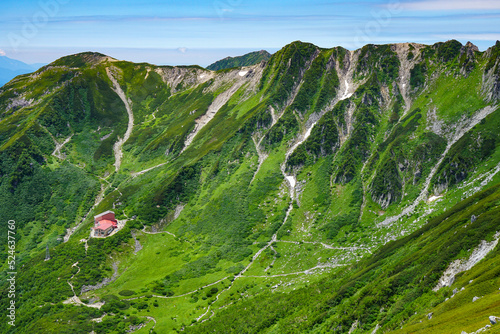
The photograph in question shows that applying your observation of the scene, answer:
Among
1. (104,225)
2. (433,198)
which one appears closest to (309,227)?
(433,198)

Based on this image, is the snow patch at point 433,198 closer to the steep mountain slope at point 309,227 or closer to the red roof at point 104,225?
the steep mountain slope at point 309,227

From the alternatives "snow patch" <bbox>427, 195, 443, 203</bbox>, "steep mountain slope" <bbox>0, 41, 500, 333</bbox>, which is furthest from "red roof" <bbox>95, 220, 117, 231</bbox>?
"snow patch" <bbox>427, 195, 443, 203</bbox>

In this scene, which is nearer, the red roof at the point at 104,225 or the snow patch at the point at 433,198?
the snow patch at the point at 433,198

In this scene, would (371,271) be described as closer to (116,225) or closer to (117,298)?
(117,298)

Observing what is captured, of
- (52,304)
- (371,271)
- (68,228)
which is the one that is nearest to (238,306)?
(371,271)

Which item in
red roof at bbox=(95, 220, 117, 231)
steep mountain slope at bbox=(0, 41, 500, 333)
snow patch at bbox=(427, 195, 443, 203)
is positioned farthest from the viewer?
red roof at bbox=(95, 220, 117, 231)

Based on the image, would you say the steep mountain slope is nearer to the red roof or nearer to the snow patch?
the snow patch

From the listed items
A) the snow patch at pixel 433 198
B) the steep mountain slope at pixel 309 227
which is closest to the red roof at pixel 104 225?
the steep mountain slope at pixel 309 227

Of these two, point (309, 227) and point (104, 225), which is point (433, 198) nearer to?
point (309, 227)
